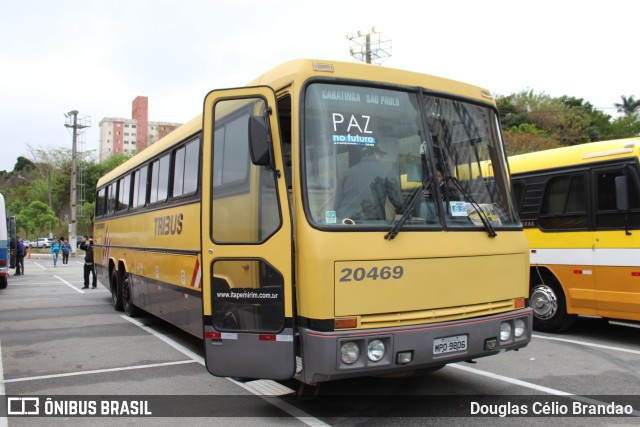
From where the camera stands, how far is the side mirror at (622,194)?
775 cm

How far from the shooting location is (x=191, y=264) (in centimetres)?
668

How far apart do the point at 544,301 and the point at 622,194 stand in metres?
2.20

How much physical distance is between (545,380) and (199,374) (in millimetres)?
4079

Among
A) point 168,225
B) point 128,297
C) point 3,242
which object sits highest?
point 168,225

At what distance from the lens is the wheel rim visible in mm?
8836

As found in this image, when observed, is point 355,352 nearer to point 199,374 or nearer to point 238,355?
point 238,355

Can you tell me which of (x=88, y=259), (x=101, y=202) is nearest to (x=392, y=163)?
(x=101, y=202)

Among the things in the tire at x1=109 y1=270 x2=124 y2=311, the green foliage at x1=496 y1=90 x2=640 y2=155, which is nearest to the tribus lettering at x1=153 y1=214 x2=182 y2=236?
the tire at x1=109 y1=270 x2=124 y2=311

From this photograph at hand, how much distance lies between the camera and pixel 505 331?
5.13 meters

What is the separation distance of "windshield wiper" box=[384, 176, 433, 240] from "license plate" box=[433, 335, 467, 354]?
3.24 ft

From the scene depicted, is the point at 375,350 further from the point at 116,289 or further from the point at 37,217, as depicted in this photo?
the point at 37,217

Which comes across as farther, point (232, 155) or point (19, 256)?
point (19, 256)

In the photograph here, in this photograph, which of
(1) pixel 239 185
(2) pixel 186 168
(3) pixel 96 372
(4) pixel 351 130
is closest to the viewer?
(4) pixel 351 130

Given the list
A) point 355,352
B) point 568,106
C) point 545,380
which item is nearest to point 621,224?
point 545,380
